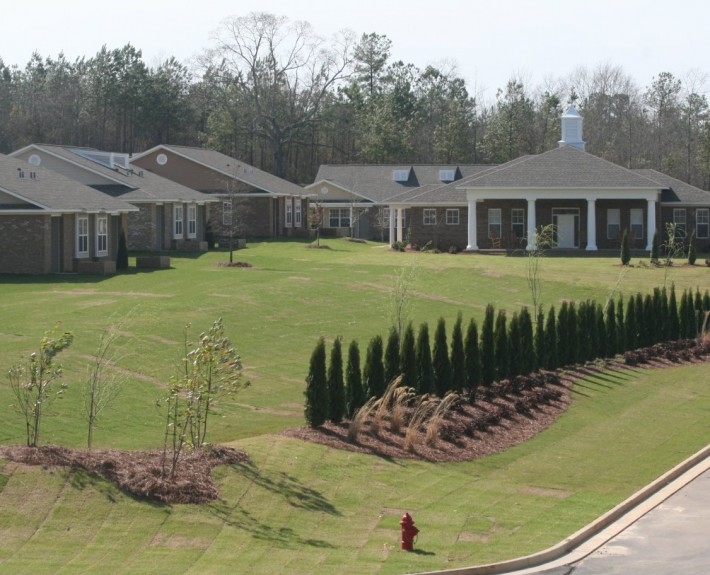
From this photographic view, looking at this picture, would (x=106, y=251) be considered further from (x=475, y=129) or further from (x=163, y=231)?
(x=475, y=129)

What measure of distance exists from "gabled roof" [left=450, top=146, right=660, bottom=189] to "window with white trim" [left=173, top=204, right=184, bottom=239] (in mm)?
14192

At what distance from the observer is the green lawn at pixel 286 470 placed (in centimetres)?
1358

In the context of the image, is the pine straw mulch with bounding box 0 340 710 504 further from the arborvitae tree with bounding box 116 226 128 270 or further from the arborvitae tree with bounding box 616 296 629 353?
the arborvitae tree with bounding box 116 226 128 270

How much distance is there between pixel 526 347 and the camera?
1073 inches

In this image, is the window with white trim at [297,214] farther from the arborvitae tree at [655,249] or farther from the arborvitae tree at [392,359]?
the arborvitae tree at [392,359]

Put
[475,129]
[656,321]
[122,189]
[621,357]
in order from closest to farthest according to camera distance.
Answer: [621,357]
[656,321]
[122,189]
[475,129]

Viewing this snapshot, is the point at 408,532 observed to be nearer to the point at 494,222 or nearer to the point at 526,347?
the point at 526,347

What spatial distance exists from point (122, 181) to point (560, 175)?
21841 mm

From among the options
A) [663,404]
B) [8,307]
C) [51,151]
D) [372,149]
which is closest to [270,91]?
[372,149]

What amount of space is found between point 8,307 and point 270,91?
73.2 m

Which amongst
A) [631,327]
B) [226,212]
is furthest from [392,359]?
[226,212]

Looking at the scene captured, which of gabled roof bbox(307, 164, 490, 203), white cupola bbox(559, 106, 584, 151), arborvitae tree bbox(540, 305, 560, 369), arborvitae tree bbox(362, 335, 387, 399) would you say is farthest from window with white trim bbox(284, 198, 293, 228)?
arborvitae tree bbox(362, 335, 387, 399)

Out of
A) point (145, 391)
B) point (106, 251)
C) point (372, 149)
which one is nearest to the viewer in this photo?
point (145, 391)

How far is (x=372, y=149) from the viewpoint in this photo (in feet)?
331
